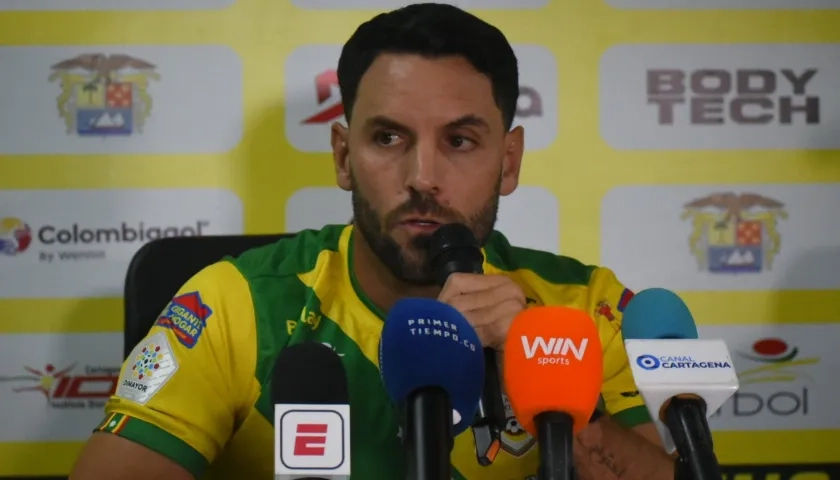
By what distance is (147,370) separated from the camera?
1.36 m

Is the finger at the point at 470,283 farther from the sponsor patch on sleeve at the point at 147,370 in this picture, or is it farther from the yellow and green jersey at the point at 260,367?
the sponsor patch on sleeve at the point at 147,370

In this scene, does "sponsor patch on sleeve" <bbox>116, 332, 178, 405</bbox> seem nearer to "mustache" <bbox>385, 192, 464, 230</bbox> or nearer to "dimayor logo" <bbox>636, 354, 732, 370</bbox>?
"mustache" <bbox>385, 192, 464, 230</bbox>

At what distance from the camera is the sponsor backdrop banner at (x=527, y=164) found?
6.53 feet

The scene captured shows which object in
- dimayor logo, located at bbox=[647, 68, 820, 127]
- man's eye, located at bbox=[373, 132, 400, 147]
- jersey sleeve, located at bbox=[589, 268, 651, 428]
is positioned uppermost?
dimayor logo, located at bbox=[647, 68, 820, 127]

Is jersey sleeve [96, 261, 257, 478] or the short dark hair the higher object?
the short dark hair

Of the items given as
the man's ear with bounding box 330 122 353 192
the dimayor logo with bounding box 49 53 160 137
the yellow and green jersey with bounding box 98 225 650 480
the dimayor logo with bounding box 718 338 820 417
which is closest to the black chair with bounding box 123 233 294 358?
the yellow and green jersey with bounding box 98 225 650 480

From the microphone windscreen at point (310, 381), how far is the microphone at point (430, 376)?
0.04m

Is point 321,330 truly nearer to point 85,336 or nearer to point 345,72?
point 345,72

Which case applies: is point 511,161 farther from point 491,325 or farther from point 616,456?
point 491,325

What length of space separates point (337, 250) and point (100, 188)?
0.64m

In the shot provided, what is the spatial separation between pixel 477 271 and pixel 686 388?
407 mm

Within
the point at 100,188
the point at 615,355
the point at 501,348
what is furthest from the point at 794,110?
the point at 100,188

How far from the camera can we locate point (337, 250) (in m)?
1.65

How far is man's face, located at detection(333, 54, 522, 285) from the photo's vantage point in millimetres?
1374
